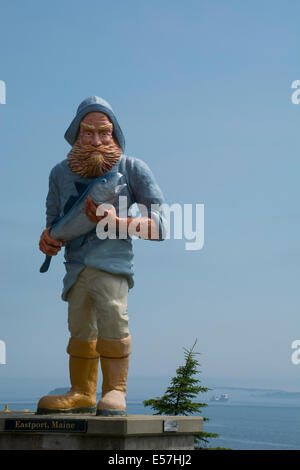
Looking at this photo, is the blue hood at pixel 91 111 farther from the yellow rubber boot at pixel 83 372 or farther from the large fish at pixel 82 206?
the yellow rubber boot at pixel 83 372

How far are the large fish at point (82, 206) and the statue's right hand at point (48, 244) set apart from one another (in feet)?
0.20

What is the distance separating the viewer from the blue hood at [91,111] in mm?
6066

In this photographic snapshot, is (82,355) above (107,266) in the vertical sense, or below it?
below

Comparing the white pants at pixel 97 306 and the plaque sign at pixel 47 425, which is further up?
the white pants at pixel 97 306

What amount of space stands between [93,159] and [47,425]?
7.19 feet

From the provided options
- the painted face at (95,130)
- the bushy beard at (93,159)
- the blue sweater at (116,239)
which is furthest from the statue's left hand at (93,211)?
the painted face at (95,130)

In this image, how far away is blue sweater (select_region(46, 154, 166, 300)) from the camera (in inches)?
232

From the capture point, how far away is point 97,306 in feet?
19.1

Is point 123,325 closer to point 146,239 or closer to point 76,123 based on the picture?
point 146,239
